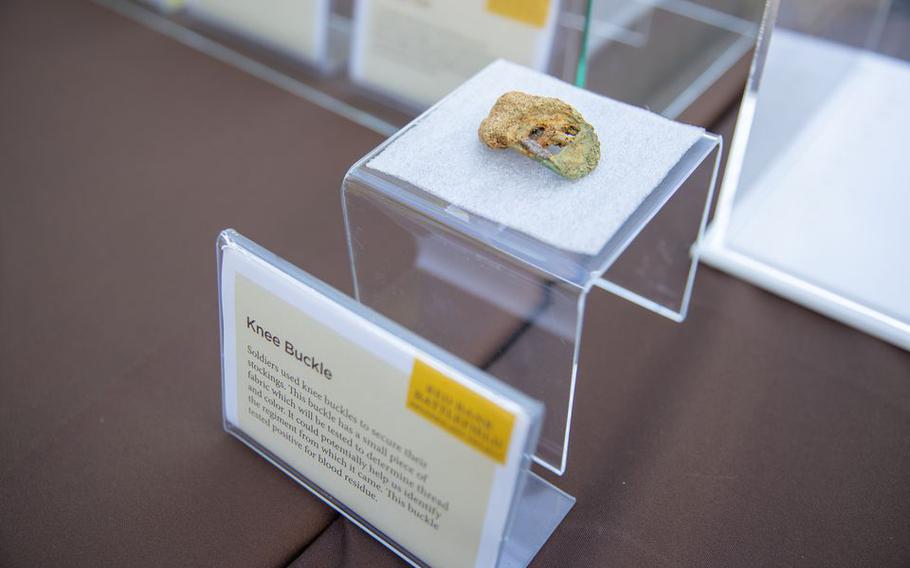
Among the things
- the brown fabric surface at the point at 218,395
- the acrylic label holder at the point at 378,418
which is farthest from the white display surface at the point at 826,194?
the acrylic label holder at the point at 378,418

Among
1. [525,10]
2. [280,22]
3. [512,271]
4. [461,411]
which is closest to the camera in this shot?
[461,411]

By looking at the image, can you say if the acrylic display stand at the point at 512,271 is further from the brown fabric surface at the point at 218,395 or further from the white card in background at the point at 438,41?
the white card in background at the point at 438,41

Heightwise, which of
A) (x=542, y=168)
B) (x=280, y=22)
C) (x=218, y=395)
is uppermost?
(x=542, y=168)

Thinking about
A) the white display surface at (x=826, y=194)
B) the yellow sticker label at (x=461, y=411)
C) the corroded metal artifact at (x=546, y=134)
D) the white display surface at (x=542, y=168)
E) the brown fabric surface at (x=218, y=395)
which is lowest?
the brown fabric surface at (x=218, y=395)

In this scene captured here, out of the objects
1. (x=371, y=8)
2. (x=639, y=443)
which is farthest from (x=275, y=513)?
(x=371, y=8)

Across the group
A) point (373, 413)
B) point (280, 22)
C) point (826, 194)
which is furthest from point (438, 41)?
point (373, 413)

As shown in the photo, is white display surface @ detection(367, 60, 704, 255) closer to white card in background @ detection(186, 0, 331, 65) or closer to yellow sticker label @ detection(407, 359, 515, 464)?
yellow sticker label @ detection(407, 359, 515, 464)

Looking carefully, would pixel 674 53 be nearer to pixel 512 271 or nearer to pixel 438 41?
pixel 438 41
